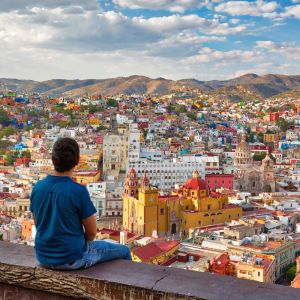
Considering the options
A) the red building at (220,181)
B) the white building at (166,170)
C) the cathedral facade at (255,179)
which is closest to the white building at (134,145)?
the white building at (166,170)

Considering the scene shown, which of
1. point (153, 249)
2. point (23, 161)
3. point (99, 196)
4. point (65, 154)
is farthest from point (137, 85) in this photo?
point (65, 154)

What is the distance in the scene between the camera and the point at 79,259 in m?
1.96

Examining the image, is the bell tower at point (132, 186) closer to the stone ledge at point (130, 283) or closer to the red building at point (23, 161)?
the red building at point (23, 161)

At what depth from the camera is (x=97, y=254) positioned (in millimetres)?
1994

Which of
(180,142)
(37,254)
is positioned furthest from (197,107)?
(37,254)

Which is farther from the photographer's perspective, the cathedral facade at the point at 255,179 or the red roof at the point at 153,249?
the cathedral facade at the point at 255,179

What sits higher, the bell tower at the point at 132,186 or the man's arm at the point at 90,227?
the man's arm at the point at 90,227

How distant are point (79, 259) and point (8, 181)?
85.0 feet

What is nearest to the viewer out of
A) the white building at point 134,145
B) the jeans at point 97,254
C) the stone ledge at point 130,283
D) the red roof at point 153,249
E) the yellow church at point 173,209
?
the stone ledge at point 130,283

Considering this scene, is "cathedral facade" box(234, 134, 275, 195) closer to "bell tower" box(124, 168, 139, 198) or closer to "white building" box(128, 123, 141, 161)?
"white building" box(128, 123, 141, 161)

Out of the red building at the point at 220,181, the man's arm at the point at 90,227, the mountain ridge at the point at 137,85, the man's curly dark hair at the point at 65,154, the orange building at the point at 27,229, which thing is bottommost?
the orange building at the point at 27,229

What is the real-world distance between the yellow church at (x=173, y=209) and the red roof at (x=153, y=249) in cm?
333

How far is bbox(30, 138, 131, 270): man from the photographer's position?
1978mm

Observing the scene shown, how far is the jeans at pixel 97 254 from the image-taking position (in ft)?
6.42
